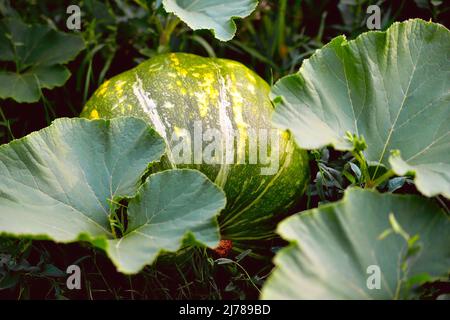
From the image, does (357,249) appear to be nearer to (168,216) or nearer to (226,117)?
(168,216)

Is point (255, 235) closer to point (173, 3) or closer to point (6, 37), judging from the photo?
point (173, 3)

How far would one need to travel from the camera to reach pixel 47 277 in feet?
5.11

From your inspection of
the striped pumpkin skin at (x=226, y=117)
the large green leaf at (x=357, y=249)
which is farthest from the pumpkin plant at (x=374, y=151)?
the striped pumpkin skin at (x=226, y=117)

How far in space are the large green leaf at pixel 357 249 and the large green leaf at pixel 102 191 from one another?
197 millimetres

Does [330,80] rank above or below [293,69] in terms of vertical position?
above

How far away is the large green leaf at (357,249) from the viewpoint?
44.7 inches

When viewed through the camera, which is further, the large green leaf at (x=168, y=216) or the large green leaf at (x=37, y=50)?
the large green leaf at (x=37, y=50)

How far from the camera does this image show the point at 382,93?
1478 mm

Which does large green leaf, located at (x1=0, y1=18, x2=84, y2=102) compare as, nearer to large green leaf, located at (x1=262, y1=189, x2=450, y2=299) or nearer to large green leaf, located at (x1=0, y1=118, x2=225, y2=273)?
large green leaf, located at (x1=0, y1=118, x2=225, y2=273)

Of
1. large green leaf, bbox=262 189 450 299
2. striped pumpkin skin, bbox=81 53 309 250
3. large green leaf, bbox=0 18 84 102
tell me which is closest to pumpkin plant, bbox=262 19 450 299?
large green leaf, bbox=262 189 450 299

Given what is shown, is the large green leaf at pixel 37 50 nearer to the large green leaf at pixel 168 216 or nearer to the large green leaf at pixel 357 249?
the large green leaf at pixel 168 216

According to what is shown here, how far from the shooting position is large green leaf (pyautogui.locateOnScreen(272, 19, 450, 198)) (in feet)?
4.61
